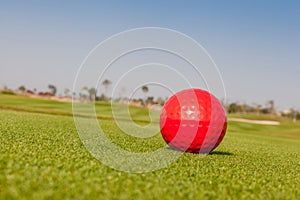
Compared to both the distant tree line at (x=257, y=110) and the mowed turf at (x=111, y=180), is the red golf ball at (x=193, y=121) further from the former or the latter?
the distant tree line at (x=257, y=110)

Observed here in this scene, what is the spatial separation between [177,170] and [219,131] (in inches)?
124

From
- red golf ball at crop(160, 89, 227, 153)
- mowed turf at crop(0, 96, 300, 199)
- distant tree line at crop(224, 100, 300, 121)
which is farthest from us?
distant tree line at crop(224, 100, 300, 121)

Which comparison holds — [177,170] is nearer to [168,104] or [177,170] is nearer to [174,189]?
[174,189]

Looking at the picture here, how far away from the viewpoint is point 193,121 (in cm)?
848

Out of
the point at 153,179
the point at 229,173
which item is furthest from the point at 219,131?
the point at 153,179

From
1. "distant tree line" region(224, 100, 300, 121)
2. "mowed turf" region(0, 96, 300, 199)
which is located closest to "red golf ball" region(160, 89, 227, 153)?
"mowed turf" region(0, 96, 300, 199)

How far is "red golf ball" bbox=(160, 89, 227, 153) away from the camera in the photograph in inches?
336

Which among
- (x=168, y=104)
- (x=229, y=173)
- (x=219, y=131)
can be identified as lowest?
(x=229, y=173)

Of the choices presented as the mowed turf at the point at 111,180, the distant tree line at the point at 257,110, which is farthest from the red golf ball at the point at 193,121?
the distant tree line at the point at 257,110

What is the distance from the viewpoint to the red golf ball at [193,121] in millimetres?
8531

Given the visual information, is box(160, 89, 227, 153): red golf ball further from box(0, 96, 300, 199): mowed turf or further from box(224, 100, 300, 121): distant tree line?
box(224, 100, 300, 121): distant tree line

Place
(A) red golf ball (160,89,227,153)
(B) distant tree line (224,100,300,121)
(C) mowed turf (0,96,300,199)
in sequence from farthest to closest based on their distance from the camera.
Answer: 1. (B) distant tree line (224,100,300,121)
2. (A) red golf ball (160,89,227,153)
3. (C) mowed turf (0,96,300,199)

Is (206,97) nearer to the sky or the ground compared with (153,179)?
nearer to the sky

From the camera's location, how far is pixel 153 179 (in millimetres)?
Result: 5066
